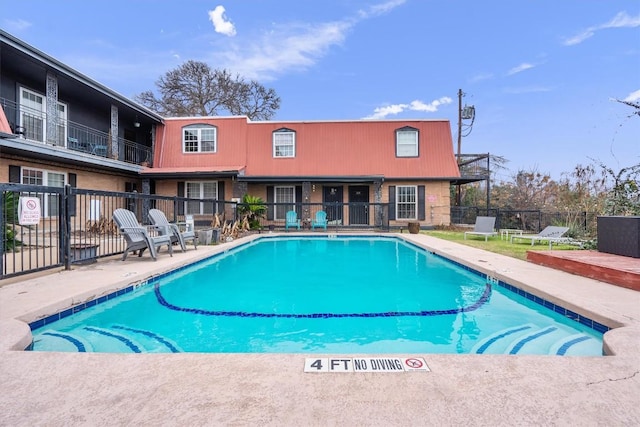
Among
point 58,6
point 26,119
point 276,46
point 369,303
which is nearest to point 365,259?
point 369,303

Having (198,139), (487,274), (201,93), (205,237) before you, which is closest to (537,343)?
(487,274)

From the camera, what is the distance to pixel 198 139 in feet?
59.1

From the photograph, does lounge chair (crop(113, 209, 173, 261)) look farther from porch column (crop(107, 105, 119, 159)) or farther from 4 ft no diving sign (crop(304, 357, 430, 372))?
porch column (crop(107, 105, 119, 159))

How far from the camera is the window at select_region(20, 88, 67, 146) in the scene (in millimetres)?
11773

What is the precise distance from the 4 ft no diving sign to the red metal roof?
49.3 ft

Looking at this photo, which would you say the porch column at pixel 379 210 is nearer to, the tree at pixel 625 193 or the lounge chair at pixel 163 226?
the tree at pixel 625 193

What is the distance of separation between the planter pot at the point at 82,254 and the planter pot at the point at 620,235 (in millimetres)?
9426

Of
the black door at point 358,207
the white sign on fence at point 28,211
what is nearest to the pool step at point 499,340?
the white sign on fence at point 28,211

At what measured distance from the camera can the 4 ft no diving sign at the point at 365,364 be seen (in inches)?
87.9

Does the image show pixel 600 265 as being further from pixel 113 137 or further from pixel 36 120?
pixel 36 120

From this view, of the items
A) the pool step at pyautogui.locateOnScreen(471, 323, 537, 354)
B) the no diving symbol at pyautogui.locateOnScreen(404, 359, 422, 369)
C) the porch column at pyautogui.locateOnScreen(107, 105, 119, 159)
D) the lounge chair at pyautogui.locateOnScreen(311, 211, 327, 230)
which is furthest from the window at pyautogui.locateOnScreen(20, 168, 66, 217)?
the pool step at pyautogui.locateOnScreen(471, 323, 537, 354)

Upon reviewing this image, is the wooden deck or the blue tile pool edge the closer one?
the blue tile pool edge

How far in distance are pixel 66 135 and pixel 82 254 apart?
9794 millimetres

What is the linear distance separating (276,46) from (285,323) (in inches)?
768
